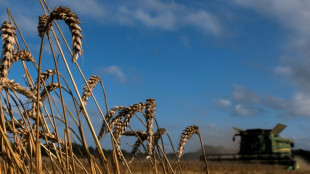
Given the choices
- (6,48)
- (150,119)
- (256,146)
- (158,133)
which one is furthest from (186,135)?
(256,146)

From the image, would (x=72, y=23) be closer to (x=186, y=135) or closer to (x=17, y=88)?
(x=17, y=88)

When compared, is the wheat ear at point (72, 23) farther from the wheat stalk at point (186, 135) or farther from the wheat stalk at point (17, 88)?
the wheat stalk at point (186, 135)

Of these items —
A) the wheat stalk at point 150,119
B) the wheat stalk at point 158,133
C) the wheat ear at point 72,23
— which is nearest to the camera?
the wheat ear at point 72,23

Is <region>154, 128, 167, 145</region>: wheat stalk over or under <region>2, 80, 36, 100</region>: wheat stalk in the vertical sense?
under

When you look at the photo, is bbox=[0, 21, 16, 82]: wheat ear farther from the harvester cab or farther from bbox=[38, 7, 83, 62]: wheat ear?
the harvester cab

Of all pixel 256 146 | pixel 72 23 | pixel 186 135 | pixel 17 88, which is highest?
pixel 256 146

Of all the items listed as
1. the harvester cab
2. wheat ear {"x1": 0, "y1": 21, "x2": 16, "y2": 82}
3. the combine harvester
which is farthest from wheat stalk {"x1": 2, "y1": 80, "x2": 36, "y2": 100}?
the harvester cab

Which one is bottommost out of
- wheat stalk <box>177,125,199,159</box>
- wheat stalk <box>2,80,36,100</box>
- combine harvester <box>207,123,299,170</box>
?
wheat stalk <box>177,125,199,159</box>

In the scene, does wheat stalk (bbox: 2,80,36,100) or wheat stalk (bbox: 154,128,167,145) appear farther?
wheat stalk (bbox: 154,128,167,145)

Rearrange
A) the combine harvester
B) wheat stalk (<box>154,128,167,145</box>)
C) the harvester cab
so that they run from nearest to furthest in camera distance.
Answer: wheat stalk (<box>154,128,167,145</box>), the combine harvester, the harvester cab

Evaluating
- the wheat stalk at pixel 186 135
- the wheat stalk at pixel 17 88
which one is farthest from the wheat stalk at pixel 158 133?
the wheat stalk at pixel 17 88

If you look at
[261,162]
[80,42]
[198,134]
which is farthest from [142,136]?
[261,162]

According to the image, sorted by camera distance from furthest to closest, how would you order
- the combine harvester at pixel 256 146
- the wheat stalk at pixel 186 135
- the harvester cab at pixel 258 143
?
1. the harvester cab at pixel 258 143
2. the combine harvester at pixel 256 146
3. the wheat stalk at pixel 186 135

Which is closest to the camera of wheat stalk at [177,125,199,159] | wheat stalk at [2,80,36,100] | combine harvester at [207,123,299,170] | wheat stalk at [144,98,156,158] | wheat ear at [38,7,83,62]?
wheat ear at [38,7,83,62]
